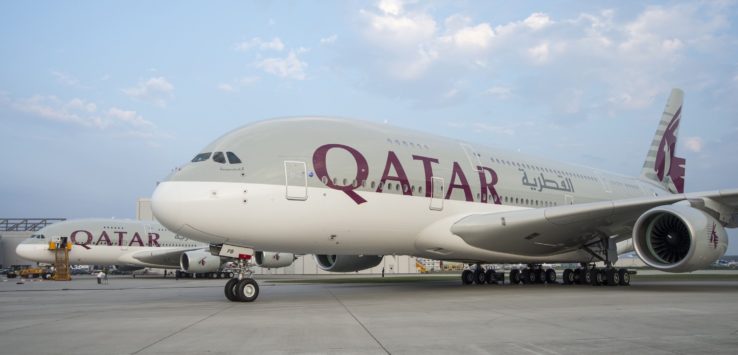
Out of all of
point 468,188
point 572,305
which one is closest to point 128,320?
point 572,305

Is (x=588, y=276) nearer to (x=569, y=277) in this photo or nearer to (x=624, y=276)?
(x=569, y=277)

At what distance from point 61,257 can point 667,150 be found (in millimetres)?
31961

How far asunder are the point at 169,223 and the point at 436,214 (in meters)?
5.86

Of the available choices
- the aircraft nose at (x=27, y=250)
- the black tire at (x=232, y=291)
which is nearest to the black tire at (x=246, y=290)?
the black tire at (x=232, y=291)

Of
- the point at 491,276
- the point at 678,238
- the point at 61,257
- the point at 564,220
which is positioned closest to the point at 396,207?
the point at 564,220

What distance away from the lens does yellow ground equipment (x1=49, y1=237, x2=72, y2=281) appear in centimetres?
3400

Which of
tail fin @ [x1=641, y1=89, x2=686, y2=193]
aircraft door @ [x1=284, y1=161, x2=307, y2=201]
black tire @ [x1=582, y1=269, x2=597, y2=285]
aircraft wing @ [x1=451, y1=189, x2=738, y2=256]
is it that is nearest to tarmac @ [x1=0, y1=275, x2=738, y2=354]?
aircraft door @ [x1=284, y1=161, x2=307, y2=201]

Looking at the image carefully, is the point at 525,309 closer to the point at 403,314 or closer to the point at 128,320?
the point at 403,314

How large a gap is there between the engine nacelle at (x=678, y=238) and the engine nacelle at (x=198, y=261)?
73.6 feet

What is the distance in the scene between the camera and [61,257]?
34.4 metres

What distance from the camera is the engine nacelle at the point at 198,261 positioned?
3026cm

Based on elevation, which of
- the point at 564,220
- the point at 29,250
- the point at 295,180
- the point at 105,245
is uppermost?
the point at 295,180

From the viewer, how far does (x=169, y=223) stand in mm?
10742

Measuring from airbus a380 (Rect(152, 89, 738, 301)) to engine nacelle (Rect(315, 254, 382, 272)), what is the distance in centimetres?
3
